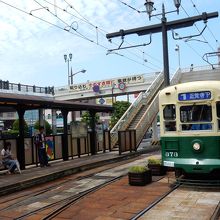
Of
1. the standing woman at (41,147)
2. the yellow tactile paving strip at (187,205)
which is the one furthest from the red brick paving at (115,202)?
the standing woman at (41,147)

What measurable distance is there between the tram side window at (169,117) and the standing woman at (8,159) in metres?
6.23

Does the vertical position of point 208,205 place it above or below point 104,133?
below

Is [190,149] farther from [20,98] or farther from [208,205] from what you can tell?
[20,98]

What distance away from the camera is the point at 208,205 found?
898cm

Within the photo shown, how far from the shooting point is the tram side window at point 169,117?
38.1ft

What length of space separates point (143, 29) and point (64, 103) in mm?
5075

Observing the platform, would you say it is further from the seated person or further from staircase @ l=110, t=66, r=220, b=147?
staircase @ l=110, t=66, r=220, b=147

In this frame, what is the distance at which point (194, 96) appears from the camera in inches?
439

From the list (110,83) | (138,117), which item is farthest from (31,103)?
(110,83)

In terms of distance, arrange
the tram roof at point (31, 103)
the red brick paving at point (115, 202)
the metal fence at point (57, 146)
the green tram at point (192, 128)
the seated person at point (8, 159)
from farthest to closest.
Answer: the metal fence at point (57, 146) → the seated person at point (8, 159) → the tram roof at point (31, 103) → the green tram at point (192, 128) → the red brick paving at point (115, 202)

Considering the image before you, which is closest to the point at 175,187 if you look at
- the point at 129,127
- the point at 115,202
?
the point at 115,202

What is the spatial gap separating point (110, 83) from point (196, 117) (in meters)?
41.6

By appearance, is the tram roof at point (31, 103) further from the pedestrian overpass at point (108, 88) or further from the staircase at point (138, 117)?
the pedestrian overpass at point (108, 88)

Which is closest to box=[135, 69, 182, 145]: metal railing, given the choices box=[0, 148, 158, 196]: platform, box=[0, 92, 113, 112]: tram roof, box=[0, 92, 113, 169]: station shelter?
box=[0, 92, 113, 112]: tram roof
